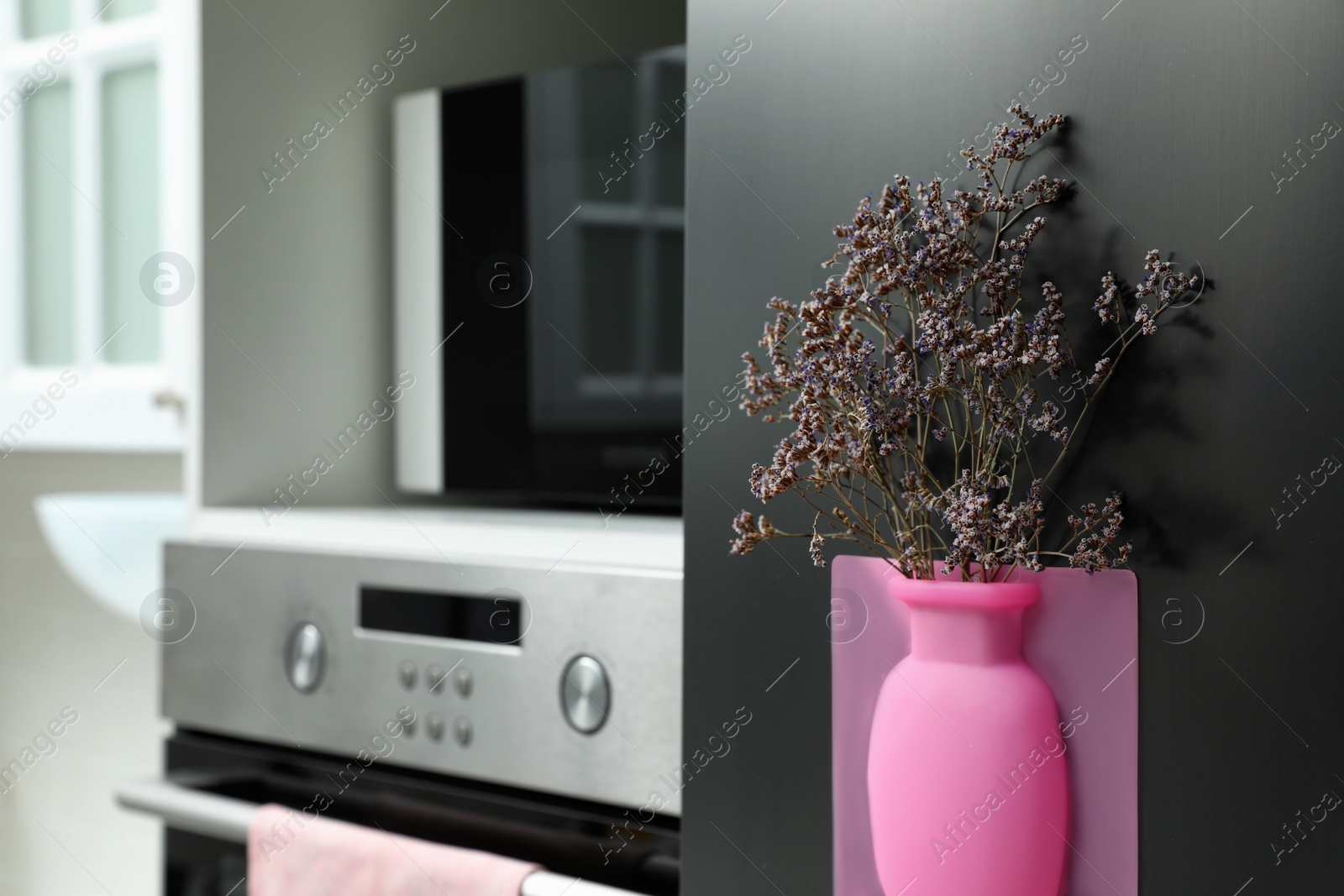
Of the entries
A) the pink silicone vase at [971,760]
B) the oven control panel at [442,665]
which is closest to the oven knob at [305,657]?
the oven control panel at [442,665]

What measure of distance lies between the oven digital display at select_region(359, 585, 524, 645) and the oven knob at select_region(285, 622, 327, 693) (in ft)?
0.18

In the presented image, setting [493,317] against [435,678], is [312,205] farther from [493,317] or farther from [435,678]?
[435,678]

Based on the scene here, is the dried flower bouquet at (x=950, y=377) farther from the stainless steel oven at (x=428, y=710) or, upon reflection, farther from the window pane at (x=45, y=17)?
the window pane at (x=45, y=17)

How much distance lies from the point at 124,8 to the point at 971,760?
4.78ft

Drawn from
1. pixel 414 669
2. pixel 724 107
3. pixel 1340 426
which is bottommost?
pixel 414 669

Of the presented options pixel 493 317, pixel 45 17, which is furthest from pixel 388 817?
pixel 45 17

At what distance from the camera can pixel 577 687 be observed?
2.88 ft

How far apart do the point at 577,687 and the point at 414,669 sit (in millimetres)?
169

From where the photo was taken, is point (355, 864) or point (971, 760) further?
point (355, 864)

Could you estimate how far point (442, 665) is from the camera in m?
0.95

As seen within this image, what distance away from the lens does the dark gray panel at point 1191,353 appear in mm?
531

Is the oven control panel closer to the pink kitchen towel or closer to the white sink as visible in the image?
the pink kitchen towel

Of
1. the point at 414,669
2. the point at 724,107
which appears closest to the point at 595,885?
the point at 414,669

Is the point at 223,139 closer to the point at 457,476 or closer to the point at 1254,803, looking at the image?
the point at 457,476
